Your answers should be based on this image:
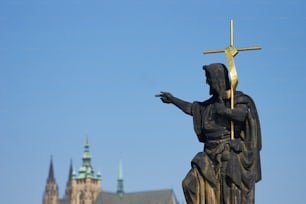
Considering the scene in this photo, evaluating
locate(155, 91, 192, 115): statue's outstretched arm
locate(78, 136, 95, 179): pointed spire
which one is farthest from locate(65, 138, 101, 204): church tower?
locate(155, 91, 192, 115): statue's outstretched arm

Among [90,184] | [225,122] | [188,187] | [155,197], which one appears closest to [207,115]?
[225,122]

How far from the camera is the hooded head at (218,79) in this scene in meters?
13.4

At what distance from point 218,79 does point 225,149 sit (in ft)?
4.07

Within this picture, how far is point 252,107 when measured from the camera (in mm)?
13094

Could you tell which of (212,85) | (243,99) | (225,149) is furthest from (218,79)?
(225,149)

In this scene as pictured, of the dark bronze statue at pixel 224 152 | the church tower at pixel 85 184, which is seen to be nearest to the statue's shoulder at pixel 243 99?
the dark bronze statue at pixel 224 152

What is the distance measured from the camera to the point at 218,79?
1335 cm

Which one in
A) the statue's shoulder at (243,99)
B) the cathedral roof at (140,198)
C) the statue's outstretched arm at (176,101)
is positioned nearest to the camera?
the statue's shoulder at (243,99)

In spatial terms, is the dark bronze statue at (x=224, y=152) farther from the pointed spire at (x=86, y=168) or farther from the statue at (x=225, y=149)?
the pointed spire at (x=86, y=168)

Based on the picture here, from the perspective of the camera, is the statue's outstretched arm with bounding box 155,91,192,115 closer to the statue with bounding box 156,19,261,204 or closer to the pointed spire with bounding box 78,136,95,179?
the statue with bounding box 156,19,261,204

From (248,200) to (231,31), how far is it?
9.60 feet

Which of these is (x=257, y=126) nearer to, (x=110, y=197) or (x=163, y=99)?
(x=163, y=99)

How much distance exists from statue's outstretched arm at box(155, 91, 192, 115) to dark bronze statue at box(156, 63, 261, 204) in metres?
0.37

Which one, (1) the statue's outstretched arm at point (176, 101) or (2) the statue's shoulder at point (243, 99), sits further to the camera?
(1) the statue's outstretched arm at point (176, 101)
